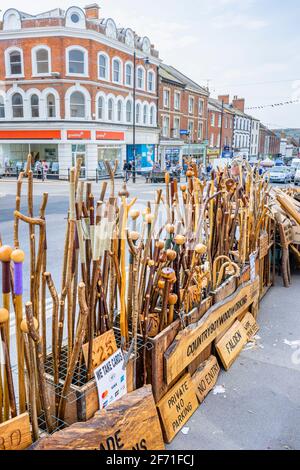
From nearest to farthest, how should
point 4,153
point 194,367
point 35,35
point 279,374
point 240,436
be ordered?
1. point 240,436
2. point 194,367
3. point 279,374
4. point 35,35
5. point 4,153

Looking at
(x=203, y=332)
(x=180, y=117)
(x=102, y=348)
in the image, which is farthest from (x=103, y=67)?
(x=102, y=348)

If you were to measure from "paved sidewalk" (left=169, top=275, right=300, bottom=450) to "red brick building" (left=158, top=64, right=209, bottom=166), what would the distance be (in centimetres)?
2692

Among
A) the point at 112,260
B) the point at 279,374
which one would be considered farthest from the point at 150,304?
the point at 279,374

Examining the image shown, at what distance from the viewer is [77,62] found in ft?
68.0

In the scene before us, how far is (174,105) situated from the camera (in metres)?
30.5

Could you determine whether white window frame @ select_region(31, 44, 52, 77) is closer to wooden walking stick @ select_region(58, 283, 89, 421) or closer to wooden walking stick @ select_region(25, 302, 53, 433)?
wooden walking stick @ select_region(58, 283, 89, 421)

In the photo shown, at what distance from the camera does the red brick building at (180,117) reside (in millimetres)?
29297

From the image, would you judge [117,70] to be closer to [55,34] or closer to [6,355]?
[55,34]

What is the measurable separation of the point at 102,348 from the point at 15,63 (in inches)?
891

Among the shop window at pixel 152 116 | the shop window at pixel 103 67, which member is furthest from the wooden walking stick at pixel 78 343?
the shop window at pixel 152 116

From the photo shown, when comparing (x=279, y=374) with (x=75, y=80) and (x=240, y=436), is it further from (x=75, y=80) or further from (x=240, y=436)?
(x=75, y=80)

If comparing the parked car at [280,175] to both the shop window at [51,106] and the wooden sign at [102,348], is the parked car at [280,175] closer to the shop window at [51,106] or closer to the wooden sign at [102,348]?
the shop window at [51,106]

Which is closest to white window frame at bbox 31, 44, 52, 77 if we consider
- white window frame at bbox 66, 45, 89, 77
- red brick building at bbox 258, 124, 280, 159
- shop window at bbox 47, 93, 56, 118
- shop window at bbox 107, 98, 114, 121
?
white window frame at bbox 66, 45, 89, 77
